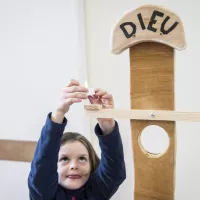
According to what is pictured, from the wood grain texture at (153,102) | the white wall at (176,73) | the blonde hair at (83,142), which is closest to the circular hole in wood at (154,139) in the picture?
the white wall at (176,73)

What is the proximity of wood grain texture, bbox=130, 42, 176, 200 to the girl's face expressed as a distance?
6.7 inches

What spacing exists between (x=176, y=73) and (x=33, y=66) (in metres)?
0.50

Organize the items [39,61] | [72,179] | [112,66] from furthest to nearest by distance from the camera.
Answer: [39,61], [112,66], [72,179]

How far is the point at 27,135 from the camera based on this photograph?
1.14 meters

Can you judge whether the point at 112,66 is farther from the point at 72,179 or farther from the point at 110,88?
the point at 72,179

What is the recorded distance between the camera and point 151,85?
0.56 metres

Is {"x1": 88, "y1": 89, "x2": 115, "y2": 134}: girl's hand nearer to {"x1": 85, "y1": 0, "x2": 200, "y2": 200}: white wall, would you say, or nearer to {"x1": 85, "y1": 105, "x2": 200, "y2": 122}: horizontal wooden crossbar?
{"x1": 85, "y1": 105, "x2": 200, "y2": 122}: horizontal wooden crossbar

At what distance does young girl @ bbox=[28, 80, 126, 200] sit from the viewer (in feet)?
1.91

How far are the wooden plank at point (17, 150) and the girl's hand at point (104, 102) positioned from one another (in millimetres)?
539

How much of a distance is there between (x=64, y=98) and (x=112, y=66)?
0.43m

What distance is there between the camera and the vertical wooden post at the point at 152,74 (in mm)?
520

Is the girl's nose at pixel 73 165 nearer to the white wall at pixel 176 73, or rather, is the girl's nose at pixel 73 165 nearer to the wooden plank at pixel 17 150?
the white wall at pixel 176 73

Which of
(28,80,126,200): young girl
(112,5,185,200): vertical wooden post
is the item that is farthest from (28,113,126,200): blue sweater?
(112,5,185,200): vertical wooden post

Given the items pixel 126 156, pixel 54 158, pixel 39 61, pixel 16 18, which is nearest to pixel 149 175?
pixel 54 158
